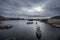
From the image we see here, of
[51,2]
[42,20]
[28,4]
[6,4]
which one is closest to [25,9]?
[28,4]

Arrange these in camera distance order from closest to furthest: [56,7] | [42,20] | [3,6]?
[3,6] → [56,7] → [42,20]

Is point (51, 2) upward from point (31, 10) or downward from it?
upward

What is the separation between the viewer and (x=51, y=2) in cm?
254

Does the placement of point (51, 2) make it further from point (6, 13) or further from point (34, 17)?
point (6, 13)

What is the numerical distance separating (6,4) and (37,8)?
1.43 metres

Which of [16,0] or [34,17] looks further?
[34,17]

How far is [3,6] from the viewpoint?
2.46 m

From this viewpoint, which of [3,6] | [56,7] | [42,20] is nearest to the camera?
[3,6]

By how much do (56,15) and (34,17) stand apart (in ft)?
3.44

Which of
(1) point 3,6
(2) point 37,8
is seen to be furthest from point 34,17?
(1) point 3,6

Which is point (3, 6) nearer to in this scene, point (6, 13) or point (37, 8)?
point (6, 13)

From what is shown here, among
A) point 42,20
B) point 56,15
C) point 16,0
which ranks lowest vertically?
point 42,20

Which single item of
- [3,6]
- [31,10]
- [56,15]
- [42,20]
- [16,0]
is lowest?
[42,20]

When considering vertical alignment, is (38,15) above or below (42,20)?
above
